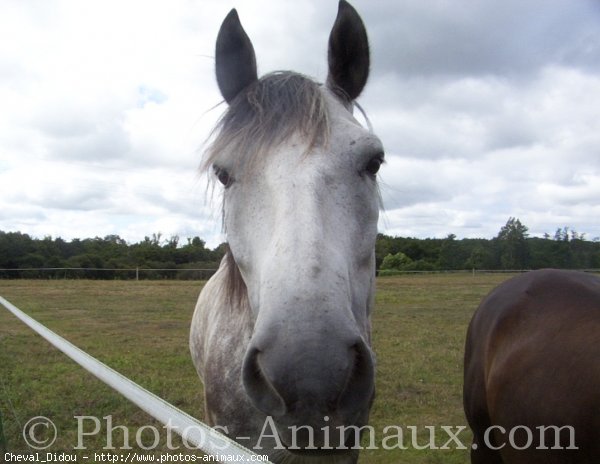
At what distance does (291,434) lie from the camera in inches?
56.1

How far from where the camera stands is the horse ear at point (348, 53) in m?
2.21

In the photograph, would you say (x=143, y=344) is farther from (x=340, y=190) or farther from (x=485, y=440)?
(x=340, y=190)

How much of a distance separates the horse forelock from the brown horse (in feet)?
7.11

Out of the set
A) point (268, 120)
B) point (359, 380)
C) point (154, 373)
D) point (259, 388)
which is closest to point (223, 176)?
point (268, 120)

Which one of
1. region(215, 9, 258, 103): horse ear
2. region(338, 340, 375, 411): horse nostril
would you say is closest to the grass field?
region(338, 340, 375, 411): horse nostril

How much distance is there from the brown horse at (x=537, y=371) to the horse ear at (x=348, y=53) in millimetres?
2065

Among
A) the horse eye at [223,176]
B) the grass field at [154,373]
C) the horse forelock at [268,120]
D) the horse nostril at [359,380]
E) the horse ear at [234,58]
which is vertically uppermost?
the horse ear at [234,58]

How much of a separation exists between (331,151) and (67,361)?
26.2 feet

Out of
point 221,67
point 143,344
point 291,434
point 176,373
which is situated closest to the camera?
point 291,434

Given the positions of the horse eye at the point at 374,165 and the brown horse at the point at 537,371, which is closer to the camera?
the horse eye at the point at 374,165

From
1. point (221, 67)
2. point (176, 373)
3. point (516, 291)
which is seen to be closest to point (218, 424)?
point (221, 67)

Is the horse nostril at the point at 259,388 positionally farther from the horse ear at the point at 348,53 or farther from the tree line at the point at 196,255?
the tree line at the point at 196,255

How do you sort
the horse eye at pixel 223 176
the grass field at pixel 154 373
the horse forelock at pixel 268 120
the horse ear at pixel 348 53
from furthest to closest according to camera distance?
the grass field at pixel 154 373
the horse ear at pixel 348 53
the horse eye at pixel 223 176
the horse forelock at pixel 268 120

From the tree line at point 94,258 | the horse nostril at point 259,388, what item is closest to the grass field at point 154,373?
the horse nostril at point 259,388
